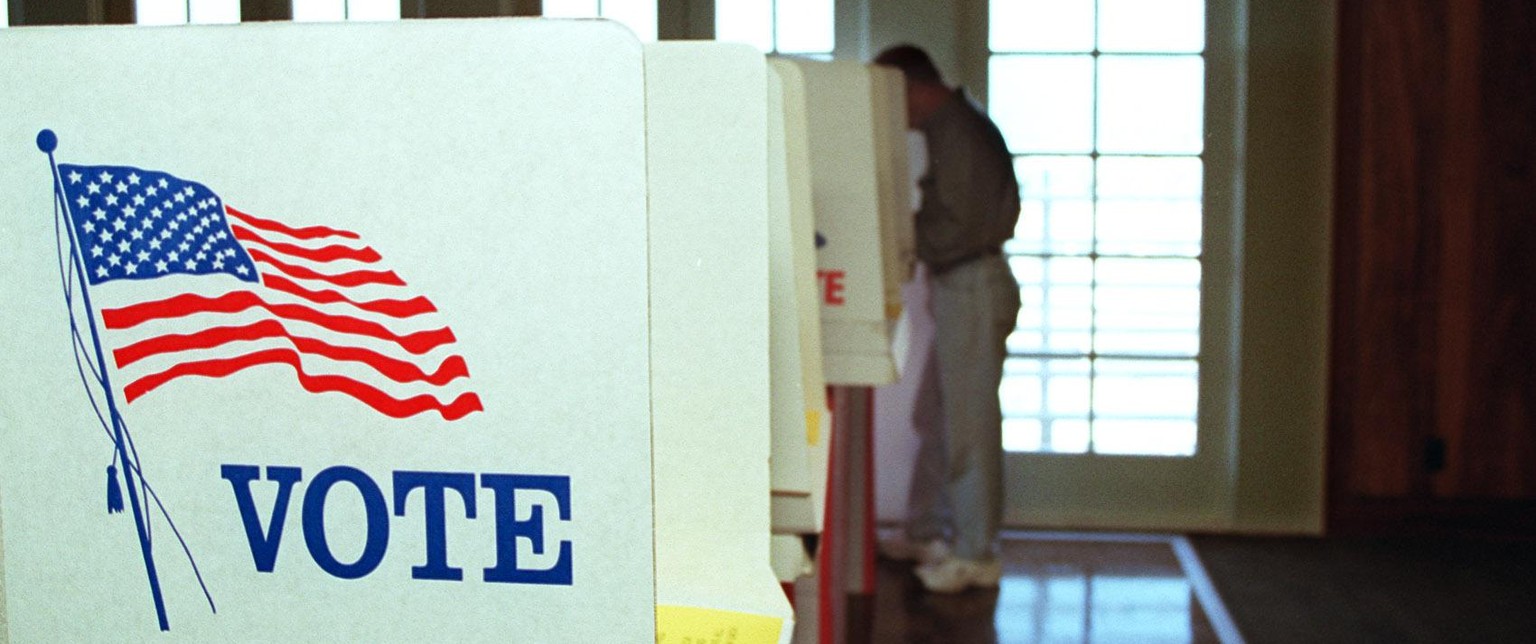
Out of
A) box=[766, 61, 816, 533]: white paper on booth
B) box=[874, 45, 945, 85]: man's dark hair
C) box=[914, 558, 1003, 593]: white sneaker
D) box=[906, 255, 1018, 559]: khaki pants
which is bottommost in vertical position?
box=[914, 558, 1003, 593]: white sneaker

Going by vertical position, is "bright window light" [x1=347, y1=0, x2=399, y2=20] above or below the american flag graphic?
above

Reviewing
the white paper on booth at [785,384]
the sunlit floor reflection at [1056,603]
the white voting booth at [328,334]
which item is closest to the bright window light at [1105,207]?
the sunlit floor reflection at [1056,603]

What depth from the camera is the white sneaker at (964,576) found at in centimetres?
314

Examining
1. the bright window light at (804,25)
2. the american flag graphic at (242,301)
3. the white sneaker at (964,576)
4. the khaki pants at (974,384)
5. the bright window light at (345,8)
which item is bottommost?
the white sneaker at (964,576)

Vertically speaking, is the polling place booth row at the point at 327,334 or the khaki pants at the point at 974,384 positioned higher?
the polling place booth row at the point at 327,334

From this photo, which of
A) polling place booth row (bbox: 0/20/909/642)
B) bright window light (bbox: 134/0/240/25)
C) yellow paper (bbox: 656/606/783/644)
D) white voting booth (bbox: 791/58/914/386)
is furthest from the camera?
bright window light (bbox: 134/0/240/25)

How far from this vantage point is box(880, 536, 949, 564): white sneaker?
3350mm

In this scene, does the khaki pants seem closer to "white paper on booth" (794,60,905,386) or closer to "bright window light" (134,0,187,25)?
"white paper on booth" (794,60,905,386)

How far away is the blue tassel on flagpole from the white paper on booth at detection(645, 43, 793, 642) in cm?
33

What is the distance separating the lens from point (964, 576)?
124 inches

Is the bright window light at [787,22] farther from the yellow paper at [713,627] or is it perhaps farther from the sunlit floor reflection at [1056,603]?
the yellow paper at [713,627]

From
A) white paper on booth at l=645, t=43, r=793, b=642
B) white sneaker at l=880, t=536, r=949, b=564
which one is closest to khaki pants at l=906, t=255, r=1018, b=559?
white sneaker at l=880, t=536, r=949, b=564

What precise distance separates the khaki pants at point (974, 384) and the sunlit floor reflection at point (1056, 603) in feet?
0.52

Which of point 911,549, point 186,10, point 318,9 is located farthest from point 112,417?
point 318,9
